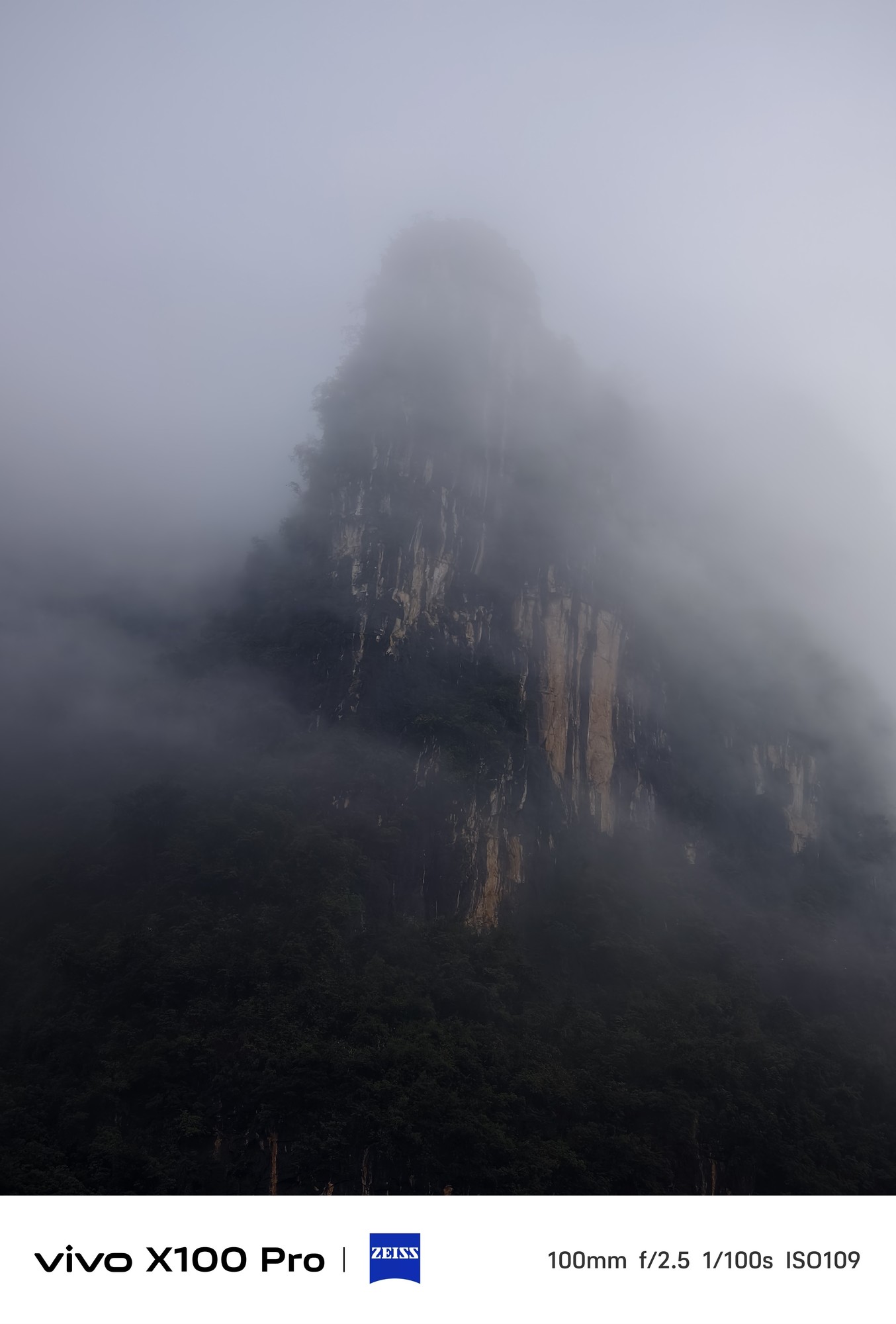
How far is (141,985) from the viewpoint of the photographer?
21812mm

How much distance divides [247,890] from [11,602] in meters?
19.0

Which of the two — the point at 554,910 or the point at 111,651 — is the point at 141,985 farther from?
the point at 111,651

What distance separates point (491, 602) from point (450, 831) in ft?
34.5

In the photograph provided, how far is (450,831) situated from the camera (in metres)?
29.5

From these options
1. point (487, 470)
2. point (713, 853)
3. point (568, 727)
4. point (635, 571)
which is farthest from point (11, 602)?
point (713, 853)
